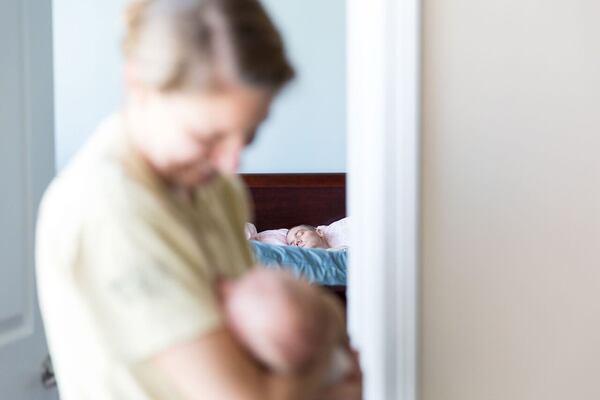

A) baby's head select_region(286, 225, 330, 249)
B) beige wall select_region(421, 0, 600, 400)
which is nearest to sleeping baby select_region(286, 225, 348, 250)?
baby's head select_region(286, 225, 330, 249)

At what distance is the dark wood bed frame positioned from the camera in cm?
276

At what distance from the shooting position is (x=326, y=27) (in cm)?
296

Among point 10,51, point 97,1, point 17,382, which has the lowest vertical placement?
point 17,382

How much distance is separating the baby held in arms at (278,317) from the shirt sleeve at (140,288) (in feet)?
0.06

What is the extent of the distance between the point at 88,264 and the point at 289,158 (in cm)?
248

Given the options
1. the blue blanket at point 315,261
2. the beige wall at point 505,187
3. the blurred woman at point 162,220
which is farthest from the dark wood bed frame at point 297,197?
the blurred woman at point 162,220

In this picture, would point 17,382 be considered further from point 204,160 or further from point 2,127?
point 204,160

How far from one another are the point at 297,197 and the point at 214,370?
7.91 feet

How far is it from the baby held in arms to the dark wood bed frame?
7.07 feet

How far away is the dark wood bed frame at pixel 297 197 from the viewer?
9.07 feet

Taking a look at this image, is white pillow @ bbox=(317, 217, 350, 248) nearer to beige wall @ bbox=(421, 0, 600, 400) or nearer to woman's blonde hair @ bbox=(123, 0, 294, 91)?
beige wall @ bbox=(421, 0, 600, 400)

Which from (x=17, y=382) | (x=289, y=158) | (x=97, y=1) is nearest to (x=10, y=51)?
(x=17, y=382)

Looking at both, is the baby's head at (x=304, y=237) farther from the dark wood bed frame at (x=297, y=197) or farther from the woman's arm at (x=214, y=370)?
the woman's arm at (x=214, y=370)

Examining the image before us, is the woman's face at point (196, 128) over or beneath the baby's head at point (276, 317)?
over
